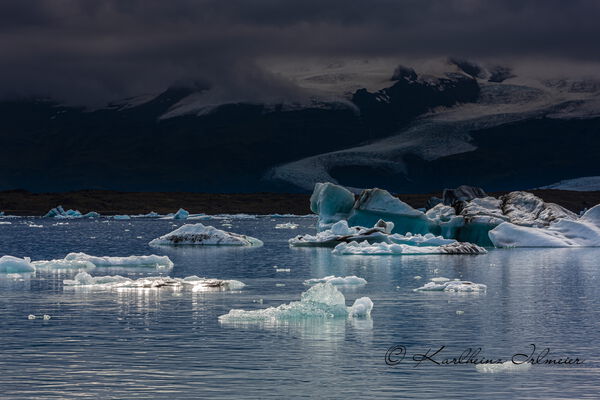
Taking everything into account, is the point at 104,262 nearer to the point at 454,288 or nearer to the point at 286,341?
the point at 454,288

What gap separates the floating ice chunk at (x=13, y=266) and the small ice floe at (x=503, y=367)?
851 inches

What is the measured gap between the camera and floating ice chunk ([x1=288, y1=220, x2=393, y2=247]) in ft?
158

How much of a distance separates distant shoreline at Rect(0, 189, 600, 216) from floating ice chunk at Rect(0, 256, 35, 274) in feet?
394

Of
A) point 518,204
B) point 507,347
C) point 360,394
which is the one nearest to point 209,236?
point 518,204

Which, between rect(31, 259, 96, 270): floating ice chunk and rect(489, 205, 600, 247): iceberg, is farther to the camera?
rect(489, 205, 600, 247): iceberg

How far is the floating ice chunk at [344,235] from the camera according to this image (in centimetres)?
4803

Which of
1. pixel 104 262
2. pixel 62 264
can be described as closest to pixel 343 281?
pixel 104 262

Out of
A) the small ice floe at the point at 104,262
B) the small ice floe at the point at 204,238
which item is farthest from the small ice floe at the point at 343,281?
the small ice floe at the point at 204,238

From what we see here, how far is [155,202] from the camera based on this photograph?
17225cm

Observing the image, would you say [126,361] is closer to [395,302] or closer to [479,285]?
[395,302]

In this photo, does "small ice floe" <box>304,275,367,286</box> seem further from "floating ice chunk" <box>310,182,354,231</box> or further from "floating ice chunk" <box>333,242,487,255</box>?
"floating ice chunk" <box>310,182,354,231</box>

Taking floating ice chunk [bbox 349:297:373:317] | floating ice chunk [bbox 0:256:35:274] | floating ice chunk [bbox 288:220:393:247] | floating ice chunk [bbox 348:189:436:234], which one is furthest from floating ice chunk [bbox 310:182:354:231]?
floating ice chunk [bbox 349:297:373:317]

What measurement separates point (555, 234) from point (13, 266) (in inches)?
1237

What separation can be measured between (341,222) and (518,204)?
457 inches
